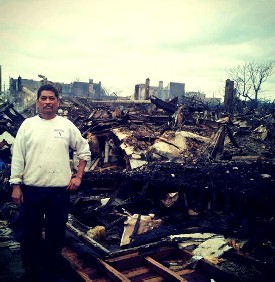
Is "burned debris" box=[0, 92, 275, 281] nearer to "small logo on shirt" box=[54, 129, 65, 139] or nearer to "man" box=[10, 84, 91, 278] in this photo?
"man" box=[10, 84, 91, 278]

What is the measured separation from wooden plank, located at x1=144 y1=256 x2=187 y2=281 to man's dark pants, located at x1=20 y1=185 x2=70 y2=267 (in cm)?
122

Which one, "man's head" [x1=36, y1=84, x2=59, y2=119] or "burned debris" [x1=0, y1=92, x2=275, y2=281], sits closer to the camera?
"man's head" [x1=36, y1=84, x2=59, y2=119]

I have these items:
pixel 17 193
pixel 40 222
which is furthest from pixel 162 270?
pixel 17 193

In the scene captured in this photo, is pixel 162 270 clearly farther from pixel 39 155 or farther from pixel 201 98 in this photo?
pixel 201 98

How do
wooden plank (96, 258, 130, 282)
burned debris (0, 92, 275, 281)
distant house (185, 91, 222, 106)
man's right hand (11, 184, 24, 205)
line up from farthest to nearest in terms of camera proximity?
distant house (185, 91, 222, 106) < burned debris (0, 92, 275, 281) < wooden plank (96, 258, 130, 282) < man's right hand (11, 184, 24, 205)

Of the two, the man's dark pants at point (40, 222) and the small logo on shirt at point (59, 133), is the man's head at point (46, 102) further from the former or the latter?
the man's dark pants at point (40, 222)

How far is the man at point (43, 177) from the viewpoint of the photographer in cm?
310

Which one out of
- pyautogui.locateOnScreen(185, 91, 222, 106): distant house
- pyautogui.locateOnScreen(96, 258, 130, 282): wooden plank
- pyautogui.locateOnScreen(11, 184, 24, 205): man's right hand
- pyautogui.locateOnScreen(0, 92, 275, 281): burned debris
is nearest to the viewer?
pyautogui.locateOnScreen(11, 184, 24, 205): man's right hand

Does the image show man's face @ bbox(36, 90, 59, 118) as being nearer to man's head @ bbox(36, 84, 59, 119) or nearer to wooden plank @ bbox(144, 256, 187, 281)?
man's head @ bbox(36, 84, 59, 119)

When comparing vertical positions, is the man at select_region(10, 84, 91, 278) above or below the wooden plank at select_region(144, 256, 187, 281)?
above

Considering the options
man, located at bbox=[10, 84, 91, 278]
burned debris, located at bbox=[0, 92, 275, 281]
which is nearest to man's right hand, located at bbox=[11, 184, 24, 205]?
man, located at bbox=[10, 84, 91, 278]

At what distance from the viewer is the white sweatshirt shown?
3.09m

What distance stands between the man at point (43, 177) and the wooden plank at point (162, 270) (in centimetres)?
122

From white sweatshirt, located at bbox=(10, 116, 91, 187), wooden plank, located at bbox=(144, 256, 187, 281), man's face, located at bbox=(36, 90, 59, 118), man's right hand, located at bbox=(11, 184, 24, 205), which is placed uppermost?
man's face, located at bbox=(36, 90, 59, 118)
